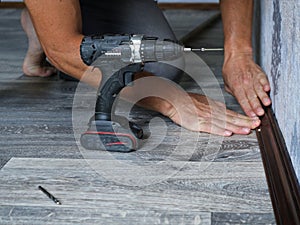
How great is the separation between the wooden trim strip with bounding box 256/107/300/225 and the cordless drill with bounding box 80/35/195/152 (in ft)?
1.06

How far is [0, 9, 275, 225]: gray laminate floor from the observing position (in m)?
1.15

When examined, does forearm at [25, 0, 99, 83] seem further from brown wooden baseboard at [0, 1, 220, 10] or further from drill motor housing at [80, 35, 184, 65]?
brown wooden baseboard at [0, 1, 220, 10]

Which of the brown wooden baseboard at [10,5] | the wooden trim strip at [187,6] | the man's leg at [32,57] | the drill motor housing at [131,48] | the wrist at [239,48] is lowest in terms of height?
the wooden trim strip at [187,6]

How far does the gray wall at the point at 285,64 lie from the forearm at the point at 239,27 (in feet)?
0.21

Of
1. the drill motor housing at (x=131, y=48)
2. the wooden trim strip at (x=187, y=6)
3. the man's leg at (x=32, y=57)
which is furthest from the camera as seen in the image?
the wooden trim strip at (x=187, y=6)

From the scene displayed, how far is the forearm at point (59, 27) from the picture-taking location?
4.63ft

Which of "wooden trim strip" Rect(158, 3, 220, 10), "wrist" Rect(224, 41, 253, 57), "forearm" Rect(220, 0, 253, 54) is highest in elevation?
"forearm" Rect(220, 0, 253, 54)

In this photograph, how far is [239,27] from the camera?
177cm

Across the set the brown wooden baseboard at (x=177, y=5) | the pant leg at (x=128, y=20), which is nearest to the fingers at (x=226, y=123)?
the pant leg at (x=128, y=20)

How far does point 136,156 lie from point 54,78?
88 centimetres

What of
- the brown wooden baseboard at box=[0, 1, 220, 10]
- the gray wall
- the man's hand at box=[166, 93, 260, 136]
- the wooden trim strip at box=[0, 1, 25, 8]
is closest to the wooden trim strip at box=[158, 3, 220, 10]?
the brown wooden baseboard at box=[0, 1, 220, 10]

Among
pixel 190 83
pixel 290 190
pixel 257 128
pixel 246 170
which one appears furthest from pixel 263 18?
pixel 290 190

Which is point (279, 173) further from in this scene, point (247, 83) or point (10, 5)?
point (10, 5)

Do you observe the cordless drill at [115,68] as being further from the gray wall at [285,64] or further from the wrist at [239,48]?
the wrist at [239,48]
